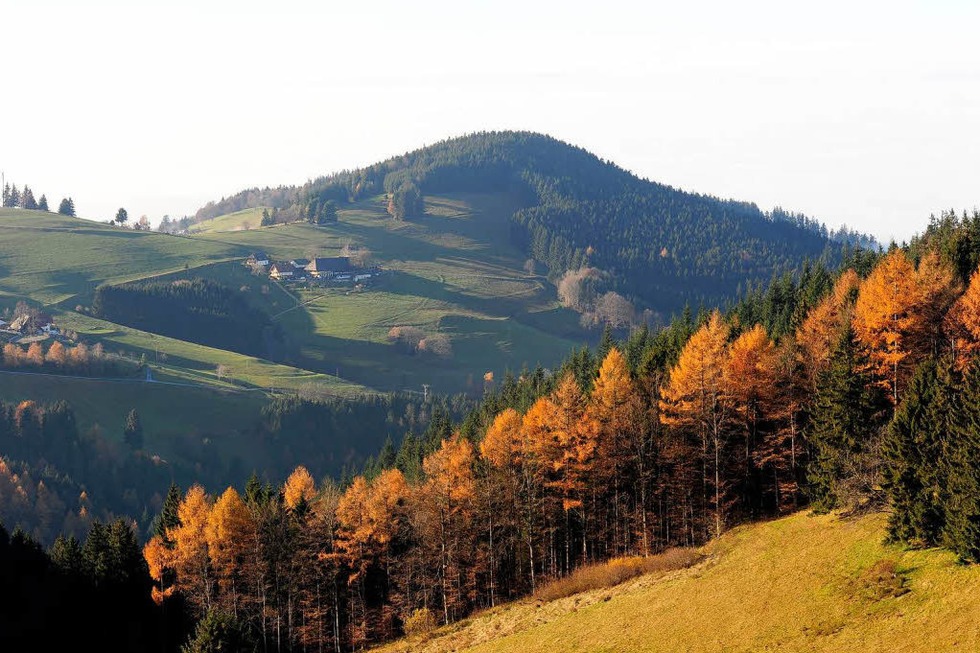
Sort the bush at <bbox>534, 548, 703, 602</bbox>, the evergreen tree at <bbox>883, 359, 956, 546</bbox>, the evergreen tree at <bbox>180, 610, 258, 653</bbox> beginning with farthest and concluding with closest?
the bush at <bbox>534, 548, 703, 602</bbox> < the evergreen tree at <bbox>180, 610, 258, 653</bbox> < the evergreen tree at <bbox>883, 359, 956, 546</bbox>

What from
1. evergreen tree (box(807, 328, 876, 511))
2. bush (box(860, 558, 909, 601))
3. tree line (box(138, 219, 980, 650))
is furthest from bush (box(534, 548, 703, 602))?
bush (box(860, 558, 909, 601))

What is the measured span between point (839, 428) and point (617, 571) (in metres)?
18.1

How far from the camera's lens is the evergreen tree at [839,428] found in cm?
6031

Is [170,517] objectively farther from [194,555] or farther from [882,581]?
[882,581]

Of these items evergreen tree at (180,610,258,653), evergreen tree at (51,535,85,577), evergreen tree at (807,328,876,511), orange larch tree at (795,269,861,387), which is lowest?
evergreen tree at (51,535,85,577)

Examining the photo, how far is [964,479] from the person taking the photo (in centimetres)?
4516

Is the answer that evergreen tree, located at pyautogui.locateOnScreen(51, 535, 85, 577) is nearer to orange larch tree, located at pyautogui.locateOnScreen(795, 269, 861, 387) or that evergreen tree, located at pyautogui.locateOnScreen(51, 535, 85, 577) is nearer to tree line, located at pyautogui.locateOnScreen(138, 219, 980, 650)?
tree line, located at pyautogui.locateOnScreen(138, 219, 980, 650)

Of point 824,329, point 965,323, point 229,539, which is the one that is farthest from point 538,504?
point 965,323

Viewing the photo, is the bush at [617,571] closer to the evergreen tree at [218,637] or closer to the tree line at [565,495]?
the tree line at [565,495]

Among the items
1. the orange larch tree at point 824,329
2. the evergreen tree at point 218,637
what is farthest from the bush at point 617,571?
the evergreen tree at point 218,637

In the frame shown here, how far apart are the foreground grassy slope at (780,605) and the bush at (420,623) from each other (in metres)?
5.83

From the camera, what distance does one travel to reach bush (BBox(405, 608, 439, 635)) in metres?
71.0

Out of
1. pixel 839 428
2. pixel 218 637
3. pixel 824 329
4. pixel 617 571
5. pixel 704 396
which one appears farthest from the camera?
pixel 824 329

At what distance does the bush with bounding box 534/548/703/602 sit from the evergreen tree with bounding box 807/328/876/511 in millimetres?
9721
